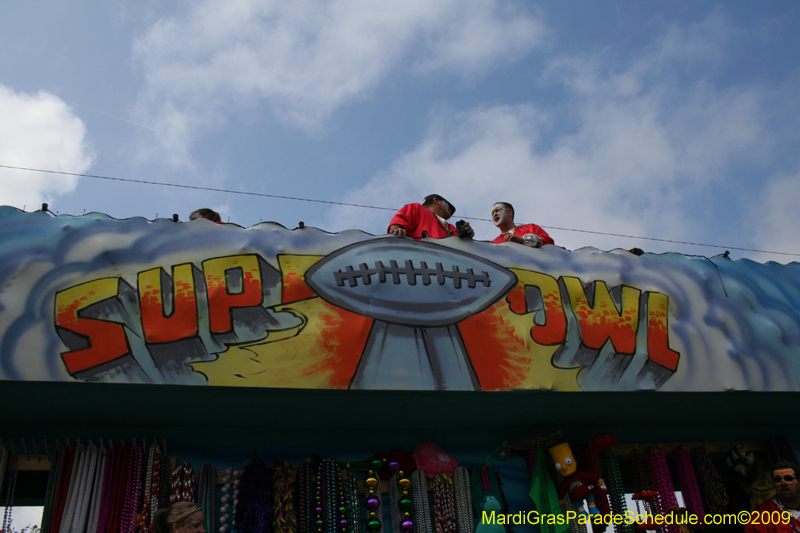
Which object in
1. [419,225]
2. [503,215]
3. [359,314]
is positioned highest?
[503,215]

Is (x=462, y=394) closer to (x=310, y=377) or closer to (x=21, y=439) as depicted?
(x=310, y=377)

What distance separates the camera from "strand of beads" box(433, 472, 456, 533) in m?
4.83

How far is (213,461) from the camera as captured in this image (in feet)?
15.7

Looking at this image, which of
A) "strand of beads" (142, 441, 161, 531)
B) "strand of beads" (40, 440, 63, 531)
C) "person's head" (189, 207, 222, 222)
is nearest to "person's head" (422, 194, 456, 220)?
"person's head" (189, 207, 222, 222)

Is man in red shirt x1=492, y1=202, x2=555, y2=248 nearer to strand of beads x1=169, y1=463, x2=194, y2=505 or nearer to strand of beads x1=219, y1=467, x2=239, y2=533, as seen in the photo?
strand of beads x1=219, y1=467, x2=239, y2=533

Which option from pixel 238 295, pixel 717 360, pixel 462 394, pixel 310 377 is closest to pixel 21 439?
pixel 238 295

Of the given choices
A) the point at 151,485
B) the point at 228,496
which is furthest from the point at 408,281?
the point at 151,485

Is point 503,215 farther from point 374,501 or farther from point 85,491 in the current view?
point 85,491

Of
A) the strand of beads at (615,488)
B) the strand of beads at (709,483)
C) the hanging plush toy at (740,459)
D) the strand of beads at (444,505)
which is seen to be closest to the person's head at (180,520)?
the strand of beads at (444,505)

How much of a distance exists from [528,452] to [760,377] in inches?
81.3

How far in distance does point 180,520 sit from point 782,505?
479 cm

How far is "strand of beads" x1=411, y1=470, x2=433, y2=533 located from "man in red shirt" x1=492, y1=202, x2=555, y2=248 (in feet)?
7.11

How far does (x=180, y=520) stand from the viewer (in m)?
3.39

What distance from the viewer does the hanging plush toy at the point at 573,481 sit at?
200 inches
